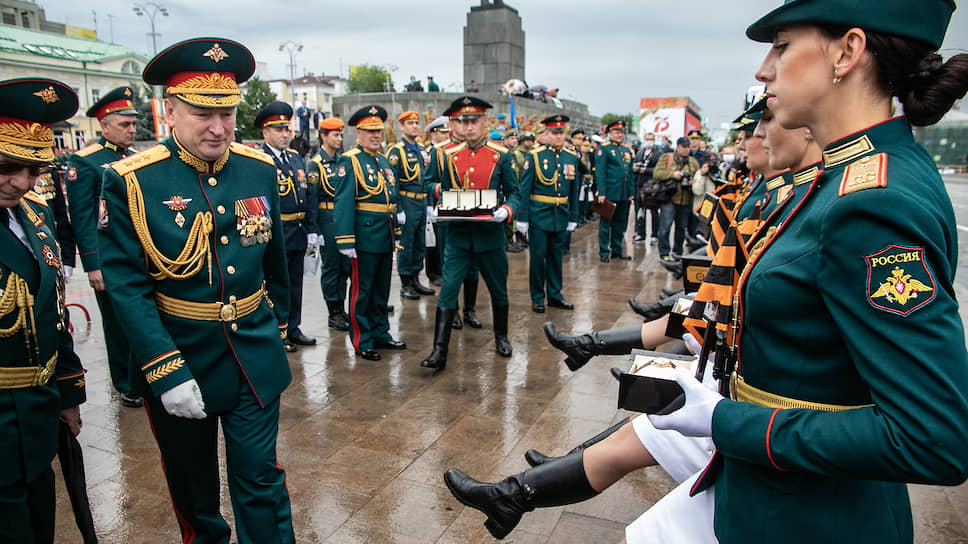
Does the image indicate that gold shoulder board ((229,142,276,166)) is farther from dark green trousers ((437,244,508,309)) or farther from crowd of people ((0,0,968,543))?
dark green trousers ((437,244,508,309))

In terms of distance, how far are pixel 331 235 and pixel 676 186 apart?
590 centimetres

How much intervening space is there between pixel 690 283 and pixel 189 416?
2.50 meters

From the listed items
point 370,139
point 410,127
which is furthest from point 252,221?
point 410,127

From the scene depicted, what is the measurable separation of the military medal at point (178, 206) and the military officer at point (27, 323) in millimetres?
414

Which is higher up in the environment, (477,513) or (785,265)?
(785,265)

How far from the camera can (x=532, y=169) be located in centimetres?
750

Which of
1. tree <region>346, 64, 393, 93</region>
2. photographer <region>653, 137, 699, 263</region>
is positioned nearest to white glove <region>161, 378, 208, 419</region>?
photographer <region>653, 137, 699, 263</region>

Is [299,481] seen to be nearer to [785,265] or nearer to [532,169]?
[785,265]

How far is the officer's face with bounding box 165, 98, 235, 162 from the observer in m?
2.48

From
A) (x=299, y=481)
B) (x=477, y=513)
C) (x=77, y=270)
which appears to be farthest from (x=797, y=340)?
(x=77, y=270)

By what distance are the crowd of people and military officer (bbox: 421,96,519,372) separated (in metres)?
0.04

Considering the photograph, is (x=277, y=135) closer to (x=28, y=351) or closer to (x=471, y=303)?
(x=471, y=303)

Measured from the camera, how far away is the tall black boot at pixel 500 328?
5.68m

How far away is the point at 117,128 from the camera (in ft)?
15.5
